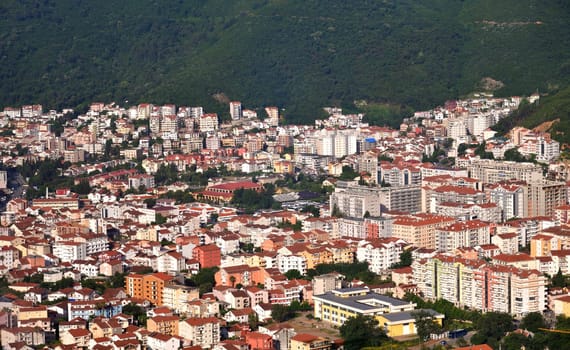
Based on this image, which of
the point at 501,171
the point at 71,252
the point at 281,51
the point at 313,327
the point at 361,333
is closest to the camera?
the point at 361,333

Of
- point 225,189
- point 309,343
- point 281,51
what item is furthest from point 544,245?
point 281,51

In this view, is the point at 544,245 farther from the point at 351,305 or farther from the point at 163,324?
the point at 163,324

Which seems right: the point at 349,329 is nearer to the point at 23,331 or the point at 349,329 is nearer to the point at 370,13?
the point at 23,331

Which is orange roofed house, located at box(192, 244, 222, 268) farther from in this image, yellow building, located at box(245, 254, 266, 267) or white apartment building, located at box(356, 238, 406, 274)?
white apartment building, located at box(356, 238, 406, 274)

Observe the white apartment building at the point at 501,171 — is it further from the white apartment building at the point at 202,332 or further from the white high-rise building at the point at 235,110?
the white high-rise building at the point at 235,110

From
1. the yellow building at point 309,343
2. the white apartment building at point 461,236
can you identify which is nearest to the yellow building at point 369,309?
the yellow building at point 309,343

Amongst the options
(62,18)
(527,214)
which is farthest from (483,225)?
(62,18)

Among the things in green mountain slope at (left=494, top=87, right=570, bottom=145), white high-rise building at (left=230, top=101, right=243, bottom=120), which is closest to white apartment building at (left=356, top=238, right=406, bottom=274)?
green mountain slope at (left=494, top=87, right=570, bottom=145)

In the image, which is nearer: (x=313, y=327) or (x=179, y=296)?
(x=313, y=327)
